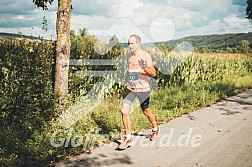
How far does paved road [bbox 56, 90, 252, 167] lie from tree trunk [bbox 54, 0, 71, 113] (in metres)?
1.91

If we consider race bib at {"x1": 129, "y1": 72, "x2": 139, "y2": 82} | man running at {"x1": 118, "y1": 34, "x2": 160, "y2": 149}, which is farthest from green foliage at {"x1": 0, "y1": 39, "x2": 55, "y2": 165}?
race bib at {"x1": 129, "y1": 72, "x2": 139, "y2": 82}

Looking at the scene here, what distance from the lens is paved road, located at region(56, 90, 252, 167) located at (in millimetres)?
4848

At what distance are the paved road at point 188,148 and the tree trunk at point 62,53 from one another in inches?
75.1

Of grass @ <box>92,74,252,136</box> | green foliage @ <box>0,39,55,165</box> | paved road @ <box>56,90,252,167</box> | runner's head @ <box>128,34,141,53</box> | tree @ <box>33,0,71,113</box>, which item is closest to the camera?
paved road @ <box>56,90,252,167</box>

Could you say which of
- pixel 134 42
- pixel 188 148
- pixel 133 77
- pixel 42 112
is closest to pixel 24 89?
pixel 42 112

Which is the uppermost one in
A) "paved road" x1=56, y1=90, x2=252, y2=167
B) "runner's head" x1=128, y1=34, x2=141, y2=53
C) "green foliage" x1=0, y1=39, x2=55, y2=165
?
"runner's head" x1=128, y1=34, x2=141, y2=53

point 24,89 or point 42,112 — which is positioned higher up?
point 24,89

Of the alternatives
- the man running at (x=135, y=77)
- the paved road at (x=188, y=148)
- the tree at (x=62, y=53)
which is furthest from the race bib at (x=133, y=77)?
the tree at (x=62, y=53)

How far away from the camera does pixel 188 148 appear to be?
5.62 m

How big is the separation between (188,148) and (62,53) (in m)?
3.79

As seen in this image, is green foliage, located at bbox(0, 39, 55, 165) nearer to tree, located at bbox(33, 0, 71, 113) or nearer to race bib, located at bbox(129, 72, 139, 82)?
tree, located at bbox(33, 0, 71, 113)

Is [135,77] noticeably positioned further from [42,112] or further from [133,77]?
[42,112]

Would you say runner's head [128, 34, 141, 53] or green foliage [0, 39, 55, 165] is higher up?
runner's head [128, 34, 141, 53]

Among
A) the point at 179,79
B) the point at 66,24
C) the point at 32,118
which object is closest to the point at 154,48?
the point at 179,79
